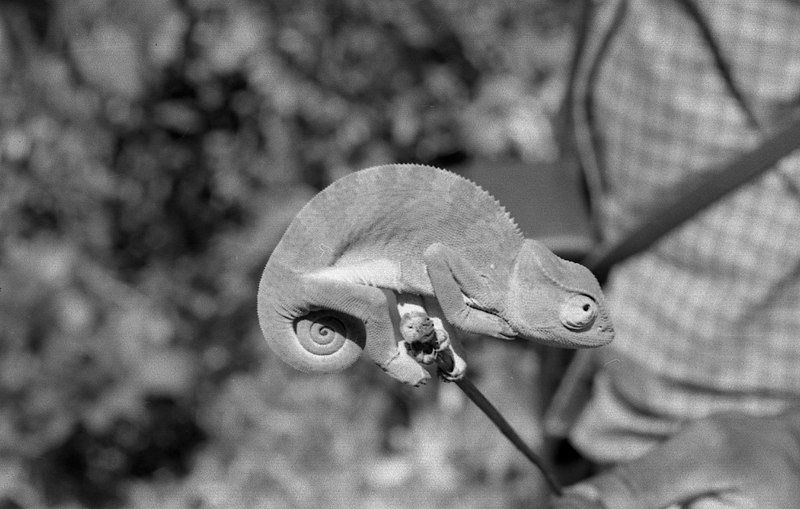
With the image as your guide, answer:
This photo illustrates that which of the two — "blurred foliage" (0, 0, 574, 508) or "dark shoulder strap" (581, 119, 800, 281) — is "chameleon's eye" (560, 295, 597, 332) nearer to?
"dark shoulder strap" (581, 119, 800, 281)

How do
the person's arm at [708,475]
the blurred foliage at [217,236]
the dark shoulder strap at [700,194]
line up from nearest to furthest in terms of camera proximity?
the person's arm at [708,475], the dark shoulder strap at [700,194], the blurred foliage at [217,236]

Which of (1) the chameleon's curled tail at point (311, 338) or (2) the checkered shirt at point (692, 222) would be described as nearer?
(1) the chameleon's curled tail at point (311, 338)

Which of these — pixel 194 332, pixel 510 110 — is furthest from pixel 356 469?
pixel 510 110

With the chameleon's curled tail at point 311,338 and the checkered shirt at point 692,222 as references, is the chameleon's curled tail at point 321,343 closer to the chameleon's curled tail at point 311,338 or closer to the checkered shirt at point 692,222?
the chameleon's curled tail at point 311,338

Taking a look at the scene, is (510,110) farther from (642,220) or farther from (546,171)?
(642,220)

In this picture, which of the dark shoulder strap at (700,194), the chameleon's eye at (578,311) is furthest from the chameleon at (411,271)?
the dark shoulder strap at (700,194)

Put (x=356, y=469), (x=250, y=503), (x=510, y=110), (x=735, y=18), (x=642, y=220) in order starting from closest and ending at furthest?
(x=735, y=18)
(x=642, y=220)
(x=250, y=503)
(x=356, y=469)
(x=510, y=110)

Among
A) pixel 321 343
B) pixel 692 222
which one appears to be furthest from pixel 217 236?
pixel 321 343
